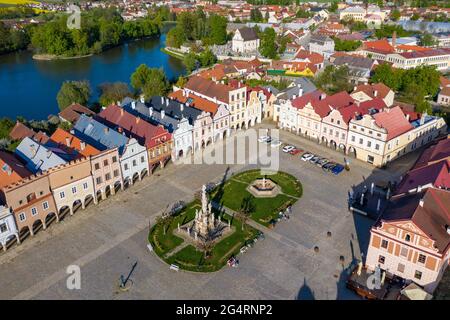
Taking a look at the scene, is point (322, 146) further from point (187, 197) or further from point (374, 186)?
point (187, 197)

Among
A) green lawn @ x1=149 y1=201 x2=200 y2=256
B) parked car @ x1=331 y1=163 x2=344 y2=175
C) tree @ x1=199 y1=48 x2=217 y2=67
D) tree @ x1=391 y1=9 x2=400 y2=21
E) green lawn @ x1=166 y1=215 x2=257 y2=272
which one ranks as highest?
tree @ x1=391 y1=9 x2=400 y2=21

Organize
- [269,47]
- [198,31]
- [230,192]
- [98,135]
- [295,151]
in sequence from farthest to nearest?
[198,31], [269,47], [295,151], [98,135], [230,192]

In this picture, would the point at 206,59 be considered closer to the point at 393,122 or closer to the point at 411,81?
the point at 411,81

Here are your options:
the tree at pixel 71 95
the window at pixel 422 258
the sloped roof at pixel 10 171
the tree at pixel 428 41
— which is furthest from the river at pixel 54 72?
the tree at pixel 428 41

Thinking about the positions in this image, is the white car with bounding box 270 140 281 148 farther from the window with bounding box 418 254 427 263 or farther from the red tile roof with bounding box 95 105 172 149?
the window with bounding box 418 254 427 263

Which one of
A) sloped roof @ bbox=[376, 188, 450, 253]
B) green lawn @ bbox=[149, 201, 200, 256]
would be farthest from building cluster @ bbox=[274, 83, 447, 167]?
green lawn @ bbox=[149, 201, 200, 256]

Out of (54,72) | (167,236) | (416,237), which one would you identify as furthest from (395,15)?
(167,236)
